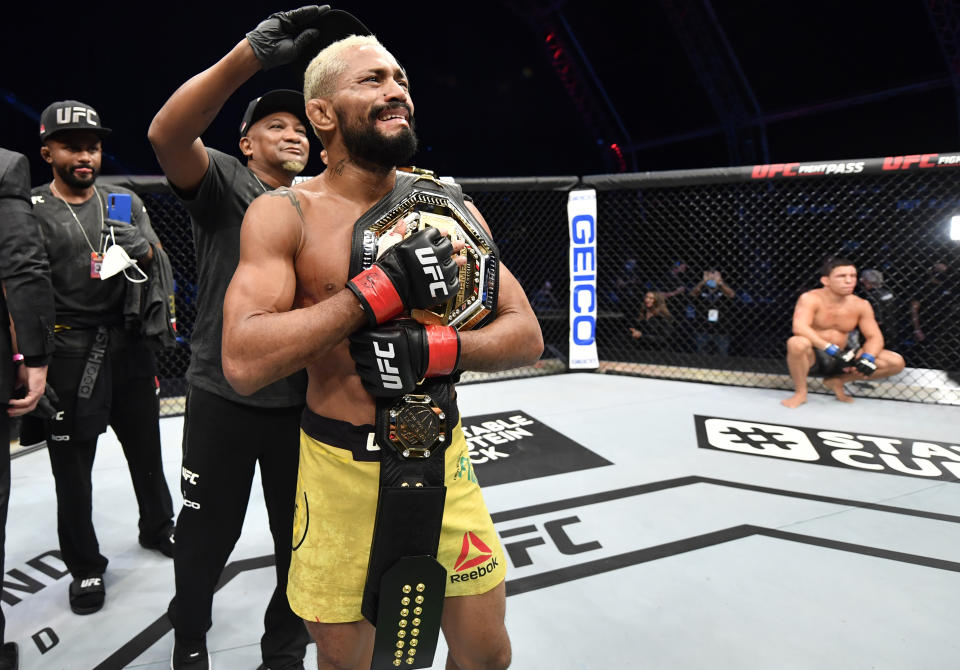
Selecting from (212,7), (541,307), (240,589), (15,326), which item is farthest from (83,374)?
(212,7)

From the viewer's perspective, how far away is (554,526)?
225 centimetres

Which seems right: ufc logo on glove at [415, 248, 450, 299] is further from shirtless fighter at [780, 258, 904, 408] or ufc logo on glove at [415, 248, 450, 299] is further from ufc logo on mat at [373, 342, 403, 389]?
shirtless fighter at [780, 258, 904, 408]

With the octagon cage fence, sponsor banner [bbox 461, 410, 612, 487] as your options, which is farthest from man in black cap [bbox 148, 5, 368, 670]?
the octagon cage fence

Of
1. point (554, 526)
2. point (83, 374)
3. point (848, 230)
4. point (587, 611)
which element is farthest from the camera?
point (848, 230)

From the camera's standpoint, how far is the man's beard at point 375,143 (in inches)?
38.2

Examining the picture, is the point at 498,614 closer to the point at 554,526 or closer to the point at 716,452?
the point at 554,526

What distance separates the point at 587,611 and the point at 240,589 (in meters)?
1.23

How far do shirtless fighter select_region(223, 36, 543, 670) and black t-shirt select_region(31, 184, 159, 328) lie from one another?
1344 mm

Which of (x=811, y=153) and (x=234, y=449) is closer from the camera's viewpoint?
(x=234, y=449)

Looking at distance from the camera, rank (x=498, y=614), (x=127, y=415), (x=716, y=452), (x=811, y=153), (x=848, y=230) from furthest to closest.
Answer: (x=811, y=153) < (x=848, y=230) < (x=716, y=452) < (x=127, y=415) < (x=498, y=614)

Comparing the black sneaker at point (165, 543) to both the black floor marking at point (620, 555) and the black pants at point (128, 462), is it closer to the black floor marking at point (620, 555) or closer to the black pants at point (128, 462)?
the black pants at point (128, 462)

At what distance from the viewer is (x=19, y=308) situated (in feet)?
4.73

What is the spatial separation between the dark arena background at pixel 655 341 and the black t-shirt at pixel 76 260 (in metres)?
0.51

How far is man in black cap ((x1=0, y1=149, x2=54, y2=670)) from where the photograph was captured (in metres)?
1.41
